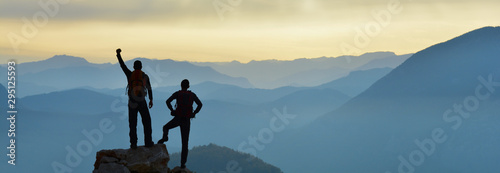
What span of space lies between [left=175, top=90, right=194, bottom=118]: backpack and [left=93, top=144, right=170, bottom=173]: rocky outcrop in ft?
6.52

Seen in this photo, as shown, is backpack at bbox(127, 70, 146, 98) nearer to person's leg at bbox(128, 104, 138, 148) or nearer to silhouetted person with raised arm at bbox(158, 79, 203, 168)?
person's leg at bbox(128, 104, 138, 148)

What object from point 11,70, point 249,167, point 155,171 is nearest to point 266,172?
point 249,167

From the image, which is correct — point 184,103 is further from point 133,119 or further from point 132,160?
point 132,160

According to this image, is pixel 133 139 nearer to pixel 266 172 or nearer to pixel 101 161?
pixel 101 161

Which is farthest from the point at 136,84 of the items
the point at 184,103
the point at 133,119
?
the point at 184,103

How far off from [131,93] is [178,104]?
6.24 feet

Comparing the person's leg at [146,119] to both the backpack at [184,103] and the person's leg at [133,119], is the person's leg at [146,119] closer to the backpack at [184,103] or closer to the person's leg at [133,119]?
the person's leg at [133,119]

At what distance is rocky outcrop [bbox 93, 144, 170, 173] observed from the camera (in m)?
18.7

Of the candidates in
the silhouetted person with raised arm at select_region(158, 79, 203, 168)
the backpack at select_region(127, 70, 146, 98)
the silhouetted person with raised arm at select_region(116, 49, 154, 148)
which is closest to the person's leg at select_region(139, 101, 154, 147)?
the silhouetted person with raised arm at select_region(116, 49, 154, 148)

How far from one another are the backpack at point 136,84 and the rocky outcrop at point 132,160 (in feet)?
8.09

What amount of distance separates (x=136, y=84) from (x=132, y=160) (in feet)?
10.2

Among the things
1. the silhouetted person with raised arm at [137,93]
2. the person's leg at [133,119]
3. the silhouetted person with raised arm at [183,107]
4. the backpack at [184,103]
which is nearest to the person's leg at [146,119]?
the silhouetted person with raised arm at [137,93]

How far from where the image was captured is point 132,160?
19375 millimetres

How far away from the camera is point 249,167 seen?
19838cm
